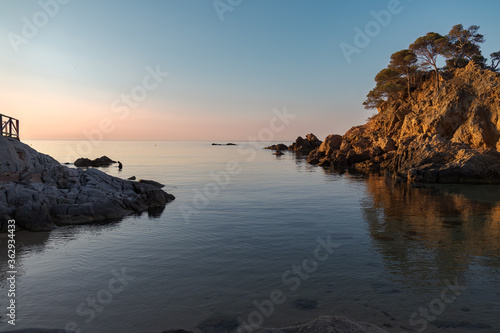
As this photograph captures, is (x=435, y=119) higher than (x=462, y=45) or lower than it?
lower

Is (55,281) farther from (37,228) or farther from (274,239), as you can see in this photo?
(274,239)

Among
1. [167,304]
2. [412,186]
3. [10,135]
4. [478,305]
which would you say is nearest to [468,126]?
[412,186]

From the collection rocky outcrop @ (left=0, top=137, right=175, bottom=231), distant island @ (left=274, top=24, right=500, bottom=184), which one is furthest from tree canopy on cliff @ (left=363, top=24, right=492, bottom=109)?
rocky outcrop @ (left=0, top=137, right=175, bottom=231)

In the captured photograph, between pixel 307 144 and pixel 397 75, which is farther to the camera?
pixel 307 144

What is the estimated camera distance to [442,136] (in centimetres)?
4988

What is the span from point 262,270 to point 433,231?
34.0ft

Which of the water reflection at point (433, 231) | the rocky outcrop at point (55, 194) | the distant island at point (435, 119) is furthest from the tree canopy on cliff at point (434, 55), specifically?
the rocky outcrop at point (55, 194)

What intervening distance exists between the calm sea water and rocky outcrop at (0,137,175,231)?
1.37 meters

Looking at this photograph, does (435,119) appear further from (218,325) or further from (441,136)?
(218,325)

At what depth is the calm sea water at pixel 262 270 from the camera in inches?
320

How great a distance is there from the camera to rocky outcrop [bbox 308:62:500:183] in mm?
35469

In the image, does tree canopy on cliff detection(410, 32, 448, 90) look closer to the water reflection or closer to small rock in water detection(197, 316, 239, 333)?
the water reflection

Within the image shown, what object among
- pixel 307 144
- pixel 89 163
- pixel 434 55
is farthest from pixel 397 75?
pixel 89 163

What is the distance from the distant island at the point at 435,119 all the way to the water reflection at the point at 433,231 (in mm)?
7914
